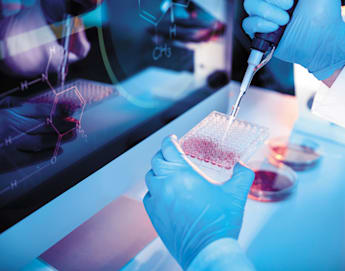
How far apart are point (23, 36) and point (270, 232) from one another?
638 millimetres

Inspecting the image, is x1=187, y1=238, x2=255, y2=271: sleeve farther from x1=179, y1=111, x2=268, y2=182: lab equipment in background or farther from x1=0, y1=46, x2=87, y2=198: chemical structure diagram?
x1=0, y1=46, x2=87, y2=198: chemical structure diagram

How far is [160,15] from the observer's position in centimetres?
70

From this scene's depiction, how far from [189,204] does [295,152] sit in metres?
0.57

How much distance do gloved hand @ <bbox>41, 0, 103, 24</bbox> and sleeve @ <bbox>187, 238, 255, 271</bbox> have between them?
0.44m

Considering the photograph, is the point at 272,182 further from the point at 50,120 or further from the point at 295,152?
the point at 50,120

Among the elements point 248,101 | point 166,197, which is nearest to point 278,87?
point 248,101

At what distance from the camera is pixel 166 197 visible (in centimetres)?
56

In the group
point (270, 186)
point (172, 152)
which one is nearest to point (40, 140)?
point (172, 152)

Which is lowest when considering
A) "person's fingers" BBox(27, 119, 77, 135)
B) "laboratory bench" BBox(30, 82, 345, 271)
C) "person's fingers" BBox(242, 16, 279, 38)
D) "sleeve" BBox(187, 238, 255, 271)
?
"laboratory bench" BBox(30, 82, 345, 271)

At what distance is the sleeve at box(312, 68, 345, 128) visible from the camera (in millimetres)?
757

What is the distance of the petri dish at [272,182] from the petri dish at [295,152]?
0.04m

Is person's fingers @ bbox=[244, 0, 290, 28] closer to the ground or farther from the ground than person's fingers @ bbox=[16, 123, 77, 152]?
farther from the ground

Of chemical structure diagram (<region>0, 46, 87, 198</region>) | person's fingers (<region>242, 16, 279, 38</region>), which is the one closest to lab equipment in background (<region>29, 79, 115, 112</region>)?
Answer: chemical structure diagram (<region>0, 46, 87, 198</region>)

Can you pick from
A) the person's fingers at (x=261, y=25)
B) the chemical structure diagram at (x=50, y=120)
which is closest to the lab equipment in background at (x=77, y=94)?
the chemical structure diagram at (x=50, y=120)
